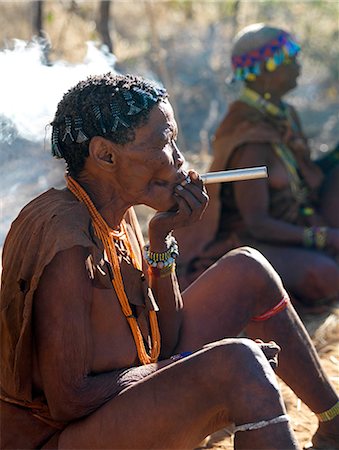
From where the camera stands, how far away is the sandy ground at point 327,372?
3.23 m

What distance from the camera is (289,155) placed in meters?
4.80

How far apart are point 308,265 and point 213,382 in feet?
8.32

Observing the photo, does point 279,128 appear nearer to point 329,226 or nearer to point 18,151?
point 329,226

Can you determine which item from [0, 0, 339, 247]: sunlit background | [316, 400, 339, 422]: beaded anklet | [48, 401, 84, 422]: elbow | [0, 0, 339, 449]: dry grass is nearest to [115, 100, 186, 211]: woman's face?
[48, 401, 84, 422]: elbow

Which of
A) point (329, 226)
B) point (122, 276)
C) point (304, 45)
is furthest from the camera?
point (304, 45)

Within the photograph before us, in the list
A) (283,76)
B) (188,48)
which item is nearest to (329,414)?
(283,76)

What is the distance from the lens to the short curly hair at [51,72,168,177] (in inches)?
94.9

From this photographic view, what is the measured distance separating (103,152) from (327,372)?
6.33 ft

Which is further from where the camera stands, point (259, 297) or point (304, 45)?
point (304, 45)

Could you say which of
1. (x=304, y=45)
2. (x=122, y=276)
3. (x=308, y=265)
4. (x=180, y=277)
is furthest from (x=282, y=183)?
(x=304, y=45)

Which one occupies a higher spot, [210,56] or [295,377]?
[210,56]

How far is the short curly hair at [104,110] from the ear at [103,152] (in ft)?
0.05

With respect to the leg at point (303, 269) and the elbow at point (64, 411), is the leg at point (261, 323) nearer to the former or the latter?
the elbow at point (64, 411)

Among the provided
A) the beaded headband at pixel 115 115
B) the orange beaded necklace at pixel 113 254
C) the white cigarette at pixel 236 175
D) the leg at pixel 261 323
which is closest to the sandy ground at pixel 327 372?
the leg at pixel 261 323
